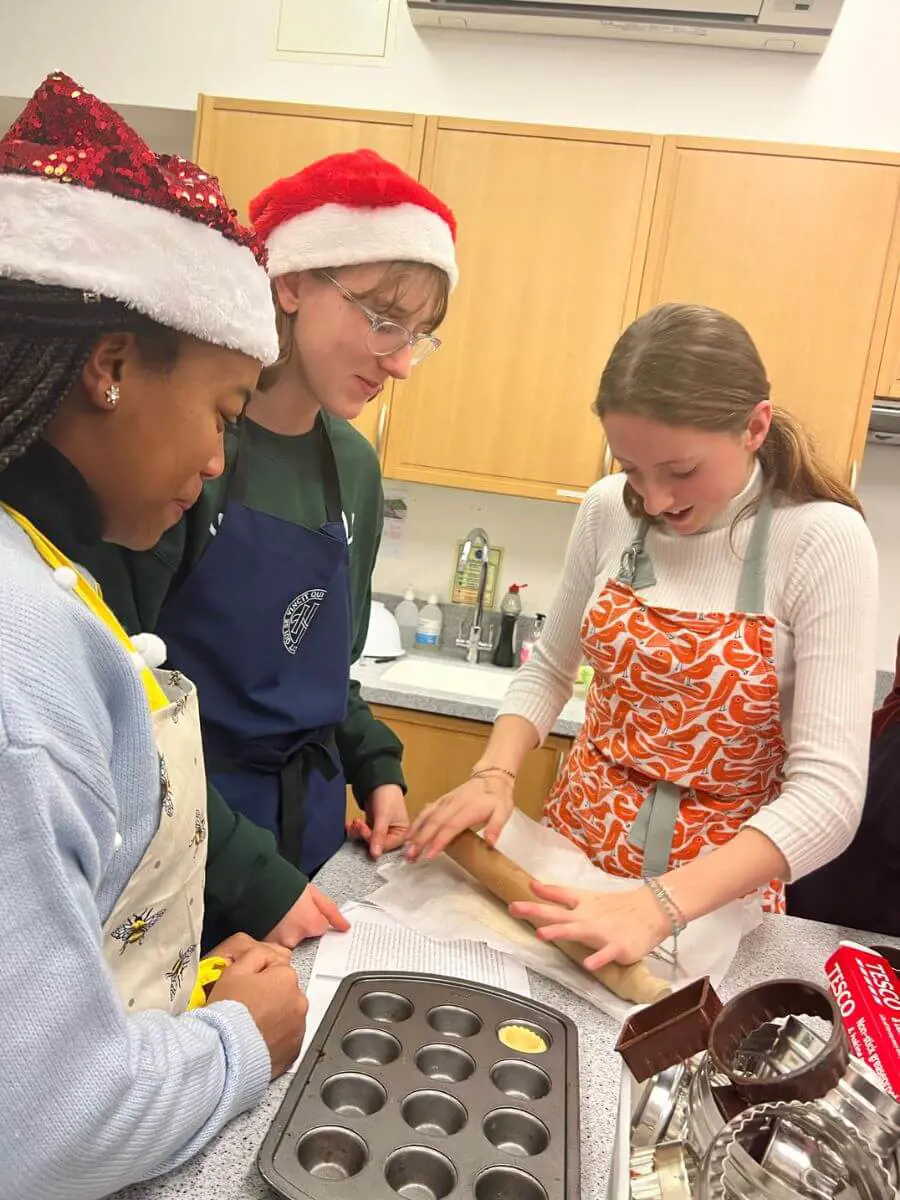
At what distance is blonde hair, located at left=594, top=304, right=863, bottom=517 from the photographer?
1.09 metres

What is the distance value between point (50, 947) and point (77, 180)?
1.51 feet

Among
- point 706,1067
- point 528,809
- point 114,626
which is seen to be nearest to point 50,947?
point 114,626

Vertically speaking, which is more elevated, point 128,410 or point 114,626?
point 128,410

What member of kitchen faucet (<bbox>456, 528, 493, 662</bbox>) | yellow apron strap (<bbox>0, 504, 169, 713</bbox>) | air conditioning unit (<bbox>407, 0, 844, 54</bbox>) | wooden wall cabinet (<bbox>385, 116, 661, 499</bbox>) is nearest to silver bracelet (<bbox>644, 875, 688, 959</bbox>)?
yellow apron strap (<bbox>0, 504, 169, 713</bbox>)

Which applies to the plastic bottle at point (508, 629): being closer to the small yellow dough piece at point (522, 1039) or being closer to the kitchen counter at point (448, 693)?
the kitchen counter at point (448, 693)

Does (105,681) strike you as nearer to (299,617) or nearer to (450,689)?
(299,617)

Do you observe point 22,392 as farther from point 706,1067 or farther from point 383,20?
point 383,20

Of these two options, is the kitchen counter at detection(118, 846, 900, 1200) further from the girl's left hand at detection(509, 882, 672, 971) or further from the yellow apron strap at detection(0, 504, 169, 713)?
the yellow apron strap at detection(0, 504, 169, 713)

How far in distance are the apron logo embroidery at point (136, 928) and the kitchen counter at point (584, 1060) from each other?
0.15m

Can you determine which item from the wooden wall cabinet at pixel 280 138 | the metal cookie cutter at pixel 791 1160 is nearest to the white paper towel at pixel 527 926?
the metal cookie cutter at pixel 791 1160

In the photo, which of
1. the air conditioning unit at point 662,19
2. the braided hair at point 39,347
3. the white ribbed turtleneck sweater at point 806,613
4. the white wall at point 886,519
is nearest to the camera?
the braided hair at point 39,347

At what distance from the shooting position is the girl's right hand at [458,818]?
108 centimetres

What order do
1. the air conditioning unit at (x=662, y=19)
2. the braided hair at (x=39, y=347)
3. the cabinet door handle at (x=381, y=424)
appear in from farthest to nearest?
the cabinet door handle at (x=381, y=424)
the air conditioning unit at (x=662, y=19)
the braided hair at (x=39, y=347)

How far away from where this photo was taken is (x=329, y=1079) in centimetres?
65
